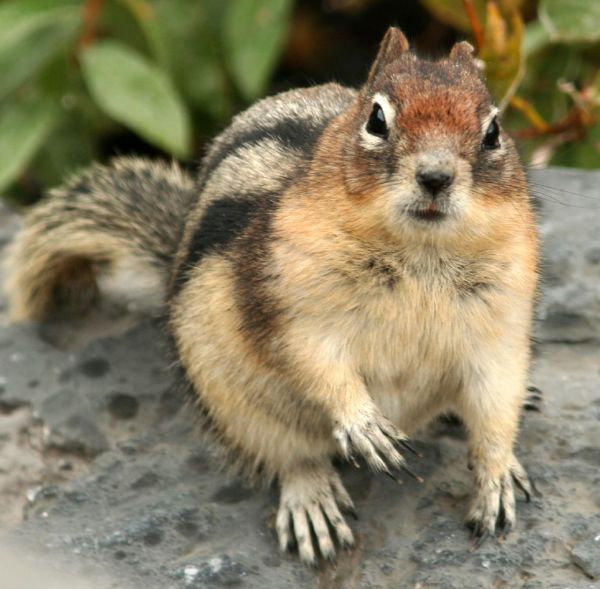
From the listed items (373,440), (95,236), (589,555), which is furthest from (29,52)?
(589,555)

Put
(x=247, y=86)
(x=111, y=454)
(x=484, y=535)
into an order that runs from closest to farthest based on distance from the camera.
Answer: (x=484, y=535), (x=111, y=454), (x=247, y=86)

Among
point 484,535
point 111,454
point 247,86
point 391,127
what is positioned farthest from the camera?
point 247,86

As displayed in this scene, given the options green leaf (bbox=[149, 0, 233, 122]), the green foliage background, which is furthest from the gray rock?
green leaf (bbox=[149, 0, 233, 122])

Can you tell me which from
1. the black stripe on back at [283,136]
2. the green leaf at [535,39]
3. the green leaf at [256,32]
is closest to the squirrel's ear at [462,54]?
the black stripe on back at [283,136]

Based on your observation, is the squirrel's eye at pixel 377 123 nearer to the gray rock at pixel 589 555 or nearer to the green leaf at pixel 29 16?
the gray rock at pixel 589 555

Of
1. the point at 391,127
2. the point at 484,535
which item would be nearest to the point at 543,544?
the point at 484,535

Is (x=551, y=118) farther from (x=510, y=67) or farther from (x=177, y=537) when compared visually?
(x=177, y=537)
